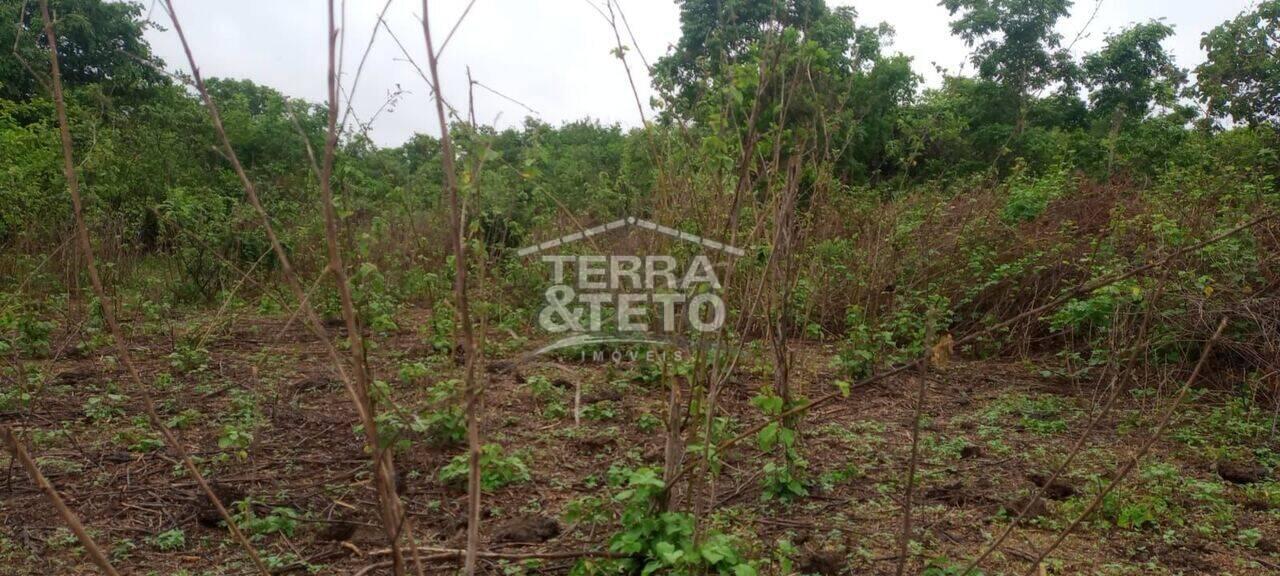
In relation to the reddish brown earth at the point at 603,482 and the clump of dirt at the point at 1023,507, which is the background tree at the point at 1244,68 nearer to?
the reddish brown earth at the point at 603,482

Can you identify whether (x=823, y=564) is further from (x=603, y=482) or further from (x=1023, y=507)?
(x=603, y=482)

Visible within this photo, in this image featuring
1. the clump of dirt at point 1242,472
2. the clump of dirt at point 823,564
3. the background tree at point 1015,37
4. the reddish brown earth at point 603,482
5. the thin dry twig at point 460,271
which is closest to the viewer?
the thin dry twig at point 460,271

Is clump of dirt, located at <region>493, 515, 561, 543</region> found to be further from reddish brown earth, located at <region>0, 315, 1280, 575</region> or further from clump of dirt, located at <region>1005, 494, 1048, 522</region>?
clump of dirt, located at <region>1005, 494, 1048, 522</region>

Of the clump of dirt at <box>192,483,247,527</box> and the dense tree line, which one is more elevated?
the dense tree line

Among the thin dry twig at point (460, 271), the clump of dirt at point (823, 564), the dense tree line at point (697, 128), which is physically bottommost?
the clump of dirt at point (823, 564)

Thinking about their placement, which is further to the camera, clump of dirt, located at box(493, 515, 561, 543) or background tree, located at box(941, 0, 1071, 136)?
background tree, located at box(941, 0, 1071, 136)

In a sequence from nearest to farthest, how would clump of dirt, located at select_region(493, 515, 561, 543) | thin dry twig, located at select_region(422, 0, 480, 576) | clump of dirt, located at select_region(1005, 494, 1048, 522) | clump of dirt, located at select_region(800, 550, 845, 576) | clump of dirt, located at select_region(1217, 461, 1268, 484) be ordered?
thin dry twig, located at select_region(422, 0, 480, 576) < clump of dirt, located at select_region(800, 550, 845, 576) < clump of dirt, located at select_region(493, 515, 561, 543) < clump of dirt, located at select_region(1005, 494, 1048, 522) < clump of dirt, located at select_region(1217, 461, 1268, 484)

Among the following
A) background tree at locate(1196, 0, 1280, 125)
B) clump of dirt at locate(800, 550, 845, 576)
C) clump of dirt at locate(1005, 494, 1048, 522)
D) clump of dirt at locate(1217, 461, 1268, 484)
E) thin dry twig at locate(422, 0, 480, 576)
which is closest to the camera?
thin dry twig at locate(422, 0, 480, 576)

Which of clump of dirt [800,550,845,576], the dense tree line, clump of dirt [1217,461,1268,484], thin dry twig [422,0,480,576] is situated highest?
the dense tree line

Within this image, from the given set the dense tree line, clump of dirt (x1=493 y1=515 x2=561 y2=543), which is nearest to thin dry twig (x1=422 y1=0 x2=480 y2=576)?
the dense tree line

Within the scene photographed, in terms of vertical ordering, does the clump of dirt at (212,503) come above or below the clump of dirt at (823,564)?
above

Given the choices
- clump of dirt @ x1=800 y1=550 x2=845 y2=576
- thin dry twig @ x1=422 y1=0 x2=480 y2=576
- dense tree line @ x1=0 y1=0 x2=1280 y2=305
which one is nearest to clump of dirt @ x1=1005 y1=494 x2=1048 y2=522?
clump of dirt @ x1=800 y1=550 x2=845 y2=576

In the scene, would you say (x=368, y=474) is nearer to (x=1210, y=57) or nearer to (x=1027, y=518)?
(x=1027, y=518)

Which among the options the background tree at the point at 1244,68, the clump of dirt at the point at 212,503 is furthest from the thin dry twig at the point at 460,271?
the background tree at the point at 1244,68
